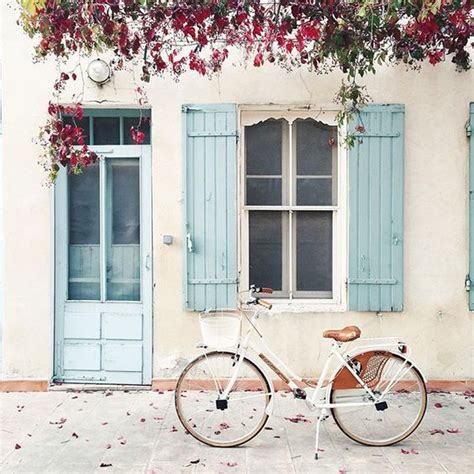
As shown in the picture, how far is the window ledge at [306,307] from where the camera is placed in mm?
6121

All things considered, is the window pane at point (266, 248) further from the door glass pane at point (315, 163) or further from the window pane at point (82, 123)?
the window pane at point (82, 123)

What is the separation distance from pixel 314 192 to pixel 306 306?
107 centimetres

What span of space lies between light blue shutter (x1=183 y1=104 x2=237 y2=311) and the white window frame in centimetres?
15

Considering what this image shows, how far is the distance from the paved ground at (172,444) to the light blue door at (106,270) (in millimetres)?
493

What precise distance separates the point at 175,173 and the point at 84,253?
117 centimetres

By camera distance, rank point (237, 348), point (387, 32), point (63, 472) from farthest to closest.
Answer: point (387, 32), point (237, 348), point (63, 472)

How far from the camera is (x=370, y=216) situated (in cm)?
605

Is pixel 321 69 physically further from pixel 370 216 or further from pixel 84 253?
pixel 84 253

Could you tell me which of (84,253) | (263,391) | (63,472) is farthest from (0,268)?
(263,391)

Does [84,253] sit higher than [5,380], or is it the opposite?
[84,253]

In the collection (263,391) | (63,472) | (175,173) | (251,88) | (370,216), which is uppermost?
(251,88)

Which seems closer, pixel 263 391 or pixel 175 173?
pixel 263 391

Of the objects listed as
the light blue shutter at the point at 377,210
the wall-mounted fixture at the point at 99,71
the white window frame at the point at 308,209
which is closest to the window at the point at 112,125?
the wall-mounted fixture at the point at 99,71

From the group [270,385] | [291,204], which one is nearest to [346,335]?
[270,385]
